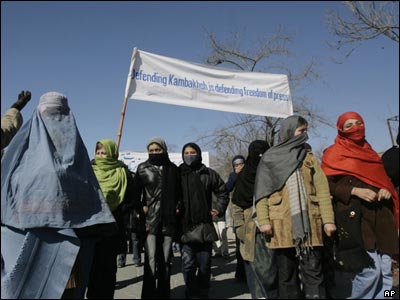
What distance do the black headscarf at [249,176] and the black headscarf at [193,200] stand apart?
1.27ft

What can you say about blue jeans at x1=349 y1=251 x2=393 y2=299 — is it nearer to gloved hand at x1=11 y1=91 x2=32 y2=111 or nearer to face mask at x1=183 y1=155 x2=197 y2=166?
face mask at x1=183 y1=155 x2=197 y2=166

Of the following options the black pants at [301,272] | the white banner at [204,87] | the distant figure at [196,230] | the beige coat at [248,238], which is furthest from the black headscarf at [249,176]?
the white banner at [204,87]

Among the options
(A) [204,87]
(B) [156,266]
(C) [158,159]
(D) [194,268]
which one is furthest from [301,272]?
(A) [204,87]

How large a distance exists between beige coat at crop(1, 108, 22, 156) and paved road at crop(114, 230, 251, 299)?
2.17 metres

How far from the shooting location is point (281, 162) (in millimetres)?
3178

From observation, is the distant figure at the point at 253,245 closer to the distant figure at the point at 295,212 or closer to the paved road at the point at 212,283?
the distant figure at the point at 295,212

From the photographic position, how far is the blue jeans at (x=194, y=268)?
388cm

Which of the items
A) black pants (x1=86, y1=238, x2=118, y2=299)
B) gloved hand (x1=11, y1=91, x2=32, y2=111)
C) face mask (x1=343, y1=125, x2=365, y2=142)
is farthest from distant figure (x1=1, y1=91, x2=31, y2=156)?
face mask (x1=343, y1=125, x2=365, y2=142)

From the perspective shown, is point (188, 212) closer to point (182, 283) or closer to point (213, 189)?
point (213, 189)

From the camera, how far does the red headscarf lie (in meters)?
3.28

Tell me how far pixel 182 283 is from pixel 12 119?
115 inches

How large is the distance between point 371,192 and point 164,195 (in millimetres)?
1843

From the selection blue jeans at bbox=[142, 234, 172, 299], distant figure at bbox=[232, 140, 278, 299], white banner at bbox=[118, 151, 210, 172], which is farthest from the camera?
white banner at bbox=[118, 151, 210, 172]

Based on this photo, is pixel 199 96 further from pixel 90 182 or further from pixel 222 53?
pixel 222 53
